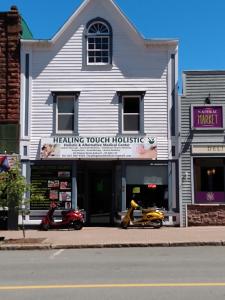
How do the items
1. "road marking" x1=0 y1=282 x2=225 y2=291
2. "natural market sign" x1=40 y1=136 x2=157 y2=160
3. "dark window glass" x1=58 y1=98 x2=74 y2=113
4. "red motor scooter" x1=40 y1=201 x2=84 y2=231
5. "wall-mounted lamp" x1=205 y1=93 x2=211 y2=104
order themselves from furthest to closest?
"dark window glass" x1=58 y1=98 x2=74 y2=113
"wall-mounted lamp" x1=205 y1=93 x2=211 y2=104
"natural market sign" x1=40 y1=136 x2=157 y2=160
"red motor scooter" x1=40 y1=201 x2=84 y2=231
"road marking" x1=0 y1=282 x2=225 y2=291

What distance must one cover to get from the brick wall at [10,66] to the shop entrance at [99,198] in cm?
401

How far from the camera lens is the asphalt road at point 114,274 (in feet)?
28.0

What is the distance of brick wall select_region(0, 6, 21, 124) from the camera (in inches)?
881

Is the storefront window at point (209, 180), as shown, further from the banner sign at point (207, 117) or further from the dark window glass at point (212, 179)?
the banner sign at point (207, 117)

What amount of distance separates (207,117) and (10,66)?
8.14 m

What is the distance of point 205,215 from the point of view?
878 inches

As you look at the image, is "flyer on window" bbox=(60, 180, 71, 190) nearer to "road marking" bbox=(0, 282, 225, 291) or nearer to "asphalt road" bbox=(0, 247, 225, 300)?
"asphalt road" bbox=(0, 247, 225, 300)

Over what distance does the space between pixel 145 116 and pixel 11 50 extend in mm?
6004

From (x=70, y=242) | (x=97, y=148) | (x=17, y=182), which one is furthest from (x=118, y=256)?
(x=97, y=148)

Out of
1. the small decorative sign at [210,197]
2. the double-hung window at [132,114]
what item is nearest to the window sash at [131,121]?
the double-hung window at [132,114]

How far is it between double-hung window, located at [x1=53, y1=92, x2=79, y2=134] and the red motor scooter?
10.9ft

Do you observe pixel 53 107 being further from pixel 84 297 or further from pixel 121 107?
pixel 84 297

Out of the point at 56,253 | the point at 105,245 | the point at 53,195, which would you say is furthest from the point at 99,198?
the point at 56,253

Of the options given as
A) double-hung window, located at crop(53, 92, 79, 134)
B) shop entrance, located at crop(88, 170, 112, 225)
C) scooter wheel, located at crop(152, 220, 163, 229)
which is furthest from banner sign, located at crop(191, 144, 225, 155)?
double-hung window, located at crop(53, 92, 79, 134)
